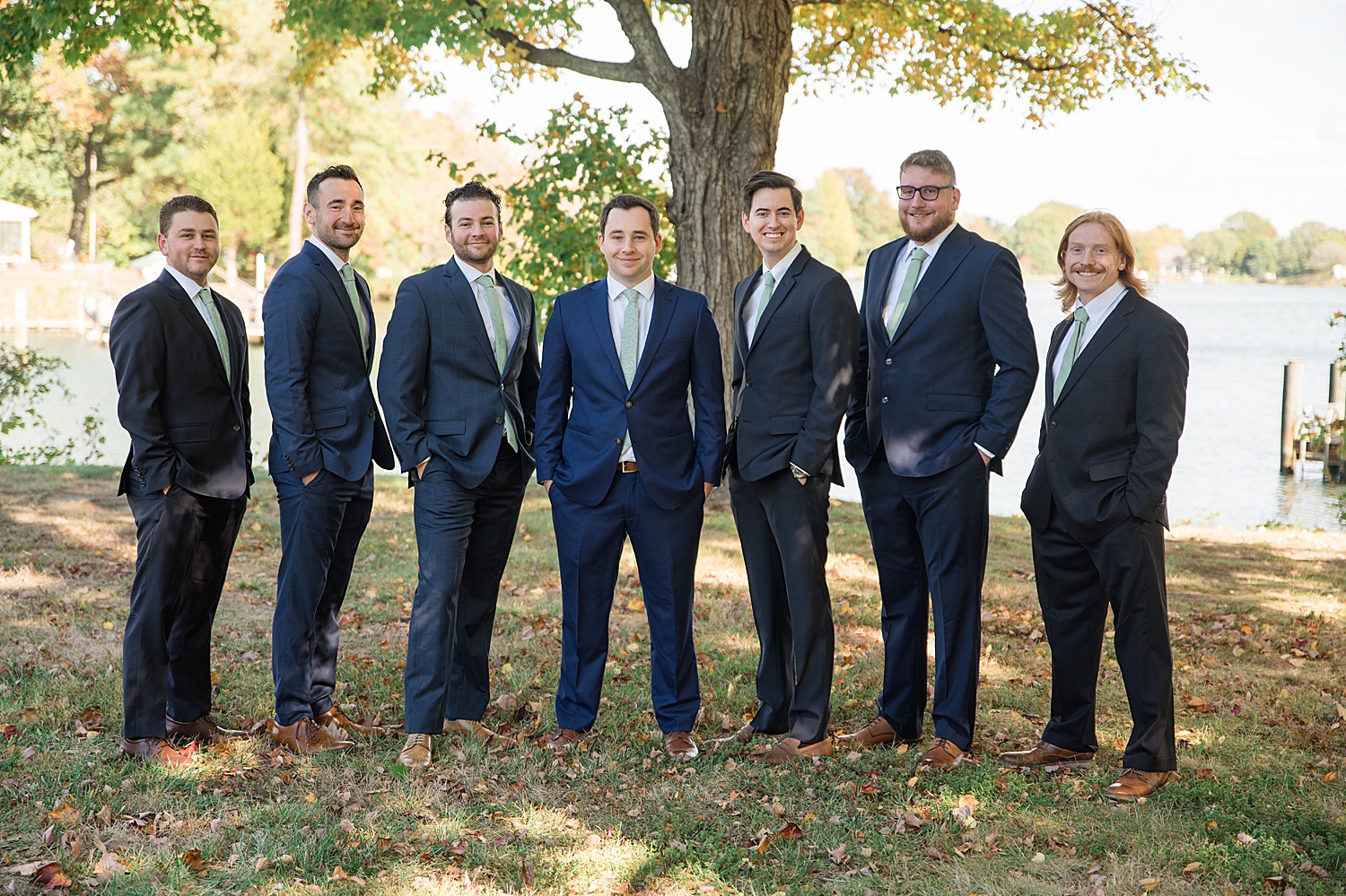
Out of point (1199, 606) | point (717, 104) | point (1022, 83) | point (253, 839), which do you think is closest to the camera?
point (253, 839)

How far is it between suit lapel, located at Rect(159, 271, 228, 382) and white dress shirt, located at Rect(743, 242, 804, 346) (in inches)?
98.3

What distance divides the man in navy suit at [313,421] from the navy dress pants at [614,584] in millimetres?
1024

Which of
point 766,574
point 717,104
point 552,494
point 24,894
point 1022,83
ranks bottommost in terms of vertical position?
point 24,894

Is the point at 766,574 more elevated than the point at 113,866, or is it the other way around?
the point at 766,574

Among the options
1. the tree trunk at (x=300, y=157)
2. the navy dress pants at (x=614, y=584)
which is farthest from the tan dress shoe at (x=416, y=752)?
the tree trunk at (x=300, y=157)

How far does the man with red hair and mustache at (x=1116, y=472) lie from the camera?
4.56 meters

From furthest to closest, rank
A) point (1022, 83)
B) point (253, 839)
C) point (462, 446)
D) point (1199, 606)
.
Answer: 1. point (1022, 83)
2. point (1199, 606)
3. point (462, 446)
4. point (253, 839)

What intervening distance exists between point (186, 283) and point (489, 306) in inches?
54.9

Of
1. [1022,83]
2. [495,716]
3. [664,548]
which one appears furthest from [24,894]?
[1022,83]

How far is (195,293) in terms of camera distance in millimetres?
4965

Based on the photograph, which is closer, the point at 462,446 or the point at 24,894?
the point at 24,894

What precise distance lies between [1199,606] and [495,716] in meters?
5.81

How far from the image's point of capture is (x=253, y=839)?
4086 millimetres

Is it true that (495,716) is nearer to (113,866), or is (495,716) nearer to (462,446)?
(462,446)
